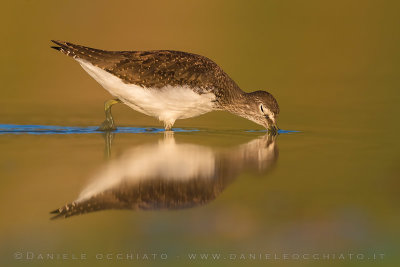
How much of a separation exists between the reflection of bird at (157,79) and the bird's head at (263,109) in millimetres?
802

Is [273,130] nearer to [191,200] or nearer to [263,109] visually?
[263,109]

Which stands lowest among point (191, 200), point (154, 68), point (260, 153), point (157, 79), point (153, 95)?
point (191, 200)

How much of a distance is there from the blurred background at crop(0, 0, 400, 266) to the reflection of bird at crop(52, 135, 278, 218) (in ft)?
0.69

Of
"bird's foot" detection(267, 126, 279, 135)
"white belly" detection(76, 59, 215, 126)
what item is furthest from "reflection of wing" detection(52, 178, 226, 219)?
"bird's foot" detection(267, 126, 279, 135)

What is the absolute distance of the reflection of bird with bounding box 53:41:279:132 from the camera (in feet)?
42.4

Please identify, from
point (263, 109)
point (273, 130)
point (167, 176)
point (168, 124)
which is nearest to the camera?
point (167, 176)

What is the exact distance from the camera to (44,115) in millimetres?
14828

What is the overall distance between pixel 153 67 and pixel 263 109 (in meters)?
2.36

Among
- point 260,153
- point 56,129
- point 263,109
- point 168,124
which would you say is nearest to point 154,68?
point 168,124

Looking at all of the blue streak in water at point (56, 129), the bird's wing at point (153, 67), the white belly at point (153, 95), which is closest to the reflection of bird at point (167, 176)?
the white belly at point (153, 95)

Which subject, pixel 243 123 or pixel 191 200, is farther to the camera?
pixel 243 123

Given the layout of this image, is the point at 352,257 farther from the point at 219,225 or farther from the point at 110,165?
the point at 110,165

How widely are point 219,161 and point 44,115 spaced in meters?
5.97

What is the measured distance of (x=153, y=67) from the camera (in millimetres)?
13133
